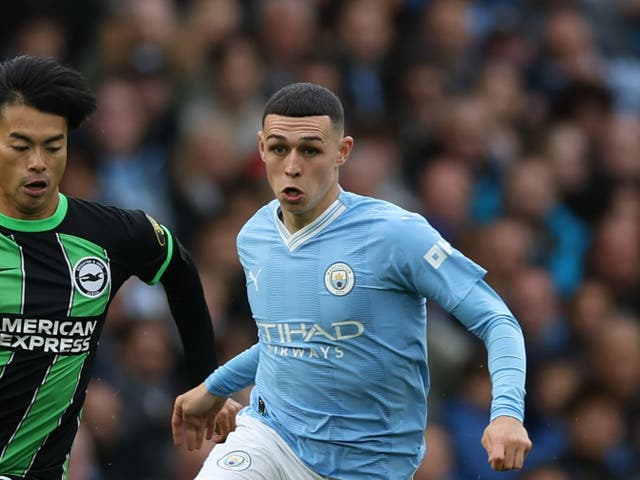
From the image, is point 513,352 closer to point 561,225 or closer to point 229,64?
point 229,64

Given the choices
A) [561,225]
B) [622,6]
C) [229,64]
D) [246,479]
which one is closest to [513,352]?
[246,479]

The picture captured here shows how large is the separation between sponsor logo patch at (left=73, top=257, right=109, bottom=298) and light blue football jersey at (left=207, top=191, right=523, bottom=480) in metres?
0.68

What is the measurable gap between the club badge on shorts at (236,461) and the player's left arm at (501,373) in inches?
39.3

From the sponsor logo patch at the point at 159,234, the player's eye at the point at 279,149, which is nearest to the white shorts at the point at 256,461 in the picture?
the sponsor logo patch at the point at 159,234

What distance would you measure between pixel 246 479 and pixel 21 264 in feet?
3.83

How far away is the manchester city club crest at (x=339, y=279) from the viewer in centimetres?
574

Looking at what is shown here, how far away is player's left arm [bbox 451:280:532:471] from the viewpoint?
16.3 feet

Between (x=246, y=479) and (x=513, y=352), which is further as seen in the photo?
(x=246, y=479)

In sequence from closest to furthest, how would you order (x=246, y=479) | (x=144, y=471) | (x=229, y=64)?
(x=246, y=479) → (x=144, y=471) → (x=229, y=64)

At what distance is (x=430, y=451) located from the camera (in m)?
9.10

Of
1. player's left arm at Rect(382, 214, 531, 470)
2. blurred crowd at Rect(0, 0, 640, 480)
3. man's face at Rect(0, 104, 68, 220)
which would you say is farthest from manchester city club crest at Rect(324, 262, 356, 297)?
blurred crowd at Rect(0, 0, 640, 480)

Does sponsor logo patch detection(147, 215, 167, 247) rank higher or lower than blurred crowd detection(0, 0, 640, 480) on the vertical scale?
lower

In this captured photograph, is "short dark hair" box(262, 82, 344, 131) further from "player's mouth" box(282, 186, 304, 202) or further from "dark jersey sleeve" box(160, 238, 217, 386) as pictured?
"dark jersey sleeve" box(160, 238, 217, 386)

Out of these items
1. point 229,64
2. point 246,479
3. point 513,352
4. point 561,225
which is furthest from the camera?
point 561,225
